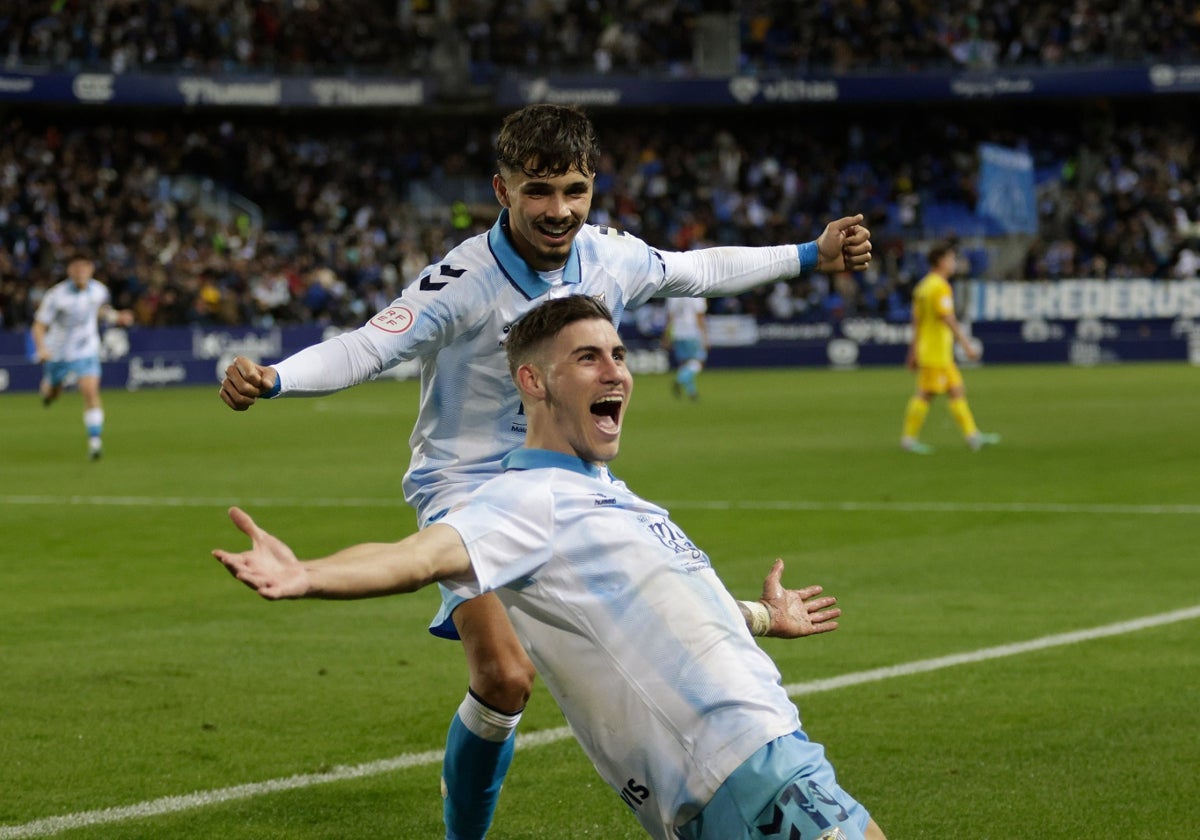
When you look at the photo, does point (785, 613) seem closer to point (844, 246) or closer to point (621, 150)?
point (844, 246)

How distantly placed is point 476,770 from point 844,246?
7.33ft

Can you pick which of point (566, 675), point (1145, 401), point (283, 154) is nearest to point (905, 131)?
point (283, 154)

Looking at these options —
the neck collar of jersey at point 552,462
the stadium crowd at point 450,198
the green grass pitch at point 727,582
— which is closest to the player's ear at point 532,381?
the neck collar of jersey at point 552,462

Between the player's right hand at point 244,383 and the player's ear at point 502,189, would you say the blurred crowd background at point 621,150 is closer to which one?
the player's ear at point 502,189

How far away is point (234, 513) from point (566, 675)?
34.6 inches

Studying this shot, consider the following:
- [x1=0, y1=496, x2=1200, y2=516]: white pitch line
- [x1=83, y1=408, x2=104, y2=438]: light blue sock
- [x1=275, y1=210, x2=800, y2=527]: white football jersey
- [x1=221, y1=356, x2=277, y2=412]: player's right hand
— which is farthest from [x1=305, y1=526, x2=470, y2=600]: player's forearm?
[x1=83, y1=408, x2=104, y2=438]: light blue sock

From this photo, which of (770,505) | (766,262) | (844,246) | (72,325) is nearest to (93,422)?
(72,325)

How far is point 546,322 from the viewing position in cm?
364

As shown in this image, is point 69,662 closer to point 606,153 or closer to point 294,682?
point 294,682

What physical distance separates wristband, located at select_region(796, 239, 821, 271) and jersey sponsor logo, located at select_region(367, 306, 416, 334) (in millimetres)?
1630

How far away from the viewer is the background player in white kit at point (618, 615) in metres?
3.39

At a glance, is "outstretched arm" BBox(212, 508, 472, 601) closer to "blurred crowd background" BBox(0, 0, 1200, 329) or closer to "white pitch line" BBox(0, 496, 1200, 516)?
"white pitch line" BBox(0, 496, 1200, 516)

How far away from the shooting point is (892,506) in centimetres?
1412

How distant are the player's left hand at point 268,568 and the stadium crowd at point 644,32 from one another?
144ft
